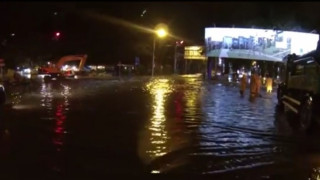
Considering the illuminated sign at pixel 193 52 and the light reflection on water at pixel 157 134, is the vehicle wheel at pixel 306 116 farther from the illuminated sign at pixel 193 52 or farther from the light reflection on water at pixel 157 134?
the illuminated sign at pixel 193 52

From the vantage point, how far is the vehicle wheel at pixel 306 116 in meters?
14.5

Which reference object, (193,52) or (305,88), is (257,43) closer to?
(193,52)

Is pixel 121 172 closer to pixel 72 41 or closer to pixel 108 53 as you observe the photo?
pixel 72 41

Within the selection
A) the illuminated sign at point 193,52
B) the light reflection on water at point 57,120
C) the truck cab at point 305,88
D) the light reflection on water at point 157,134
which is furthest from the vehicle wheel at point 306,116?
the illuminated sign at point 193,52

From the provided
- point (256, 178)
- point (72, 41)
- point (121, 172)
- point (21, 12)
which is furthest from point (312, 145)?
point (72, 41)

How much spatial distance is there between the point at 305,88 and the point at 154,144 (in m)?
5.98

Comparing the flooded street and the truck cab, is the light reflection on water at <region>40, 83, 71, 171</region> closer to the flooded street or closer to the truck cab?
the flooded street

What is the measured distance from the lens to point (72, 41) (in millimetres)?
64625

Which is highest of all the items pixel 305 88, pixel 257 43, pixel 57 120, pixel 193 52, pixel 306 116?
pixel 257 43

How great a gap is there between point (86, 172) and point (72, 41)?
57.2 metres

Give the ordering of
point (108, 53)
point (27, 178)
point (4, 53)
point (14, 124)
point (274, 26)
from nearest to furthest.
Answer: point (27, 178) → point (14, 124) → point (4, 53) → point (274, 26) → point (108, 53)

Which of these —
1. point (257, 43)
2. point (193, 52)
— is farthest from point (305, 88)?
point (193, 52)

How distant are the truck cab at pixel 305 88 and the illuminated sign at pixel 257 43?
1407 inches

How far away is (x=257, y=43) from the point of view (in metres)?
→ 56.8
